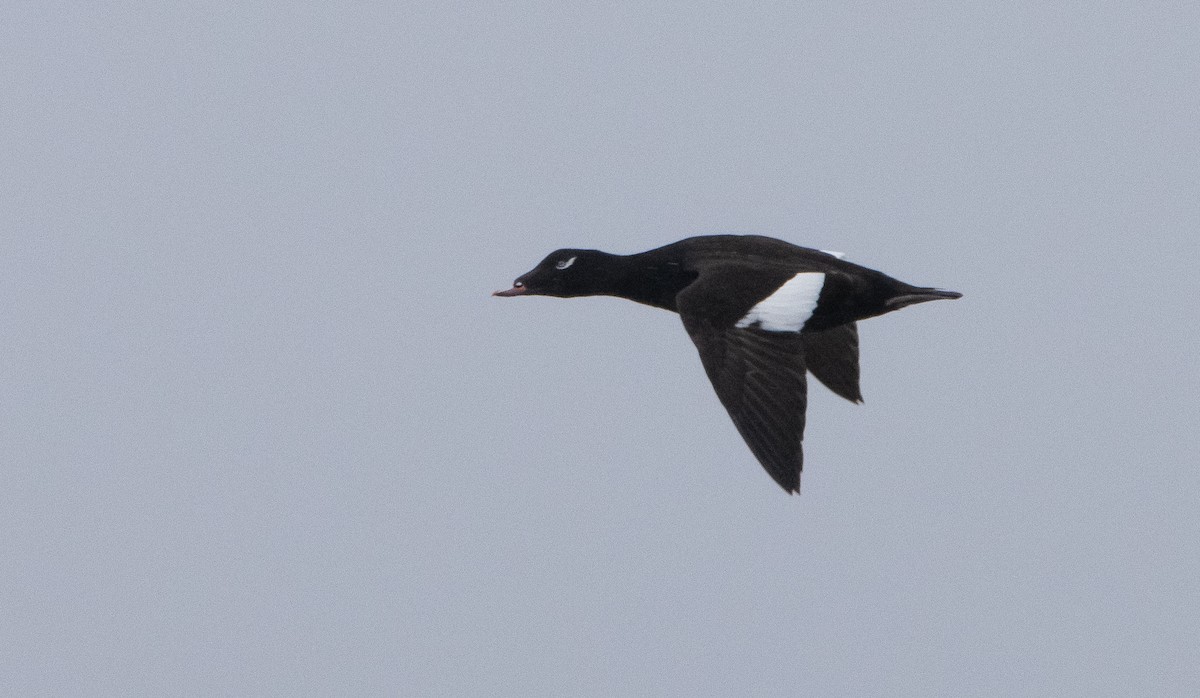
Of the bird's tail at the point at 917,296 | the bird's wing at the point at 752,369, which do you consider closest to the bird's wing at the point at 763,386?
the bird's wing at the point at 752,369

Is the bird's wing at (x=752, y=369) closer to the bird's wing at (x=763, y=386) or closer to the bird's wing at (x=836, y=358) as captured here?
the bird's wing at (x=763, y=386)

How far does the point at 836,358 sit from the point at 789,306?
1.20 meters

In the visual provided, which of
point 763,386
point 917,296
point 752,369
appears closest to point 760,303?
point 752,369

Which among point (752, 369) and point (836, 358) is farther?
point (836, 358)

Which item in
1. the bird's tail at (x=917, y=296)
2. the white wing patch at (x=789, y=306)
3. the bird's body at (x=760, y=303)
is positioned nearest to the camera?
the bird's body at (x=760, y=303)

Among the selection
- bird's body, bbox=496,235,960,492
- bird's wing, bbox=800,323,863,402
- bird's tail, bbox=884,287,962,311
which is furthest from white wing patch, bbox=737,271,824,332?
bird's wing, bbox=800,323,863,402

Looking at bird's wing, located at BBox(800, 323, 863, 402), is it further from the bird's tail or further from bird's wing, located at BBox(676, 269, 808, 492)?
bird's wing, located at BBox(676, 269, 808, 492)

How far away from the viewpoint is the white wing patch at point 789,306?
8.49 m

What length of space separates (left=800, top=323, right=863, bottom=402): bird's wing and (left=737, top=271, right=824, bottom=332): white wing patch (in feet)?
2.83

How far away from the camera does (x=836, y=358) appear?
9.76 m

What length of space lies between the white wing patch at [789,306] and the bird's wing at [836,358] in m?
0.86

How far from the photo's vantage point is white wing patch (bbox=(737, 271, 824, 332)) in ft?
27.9

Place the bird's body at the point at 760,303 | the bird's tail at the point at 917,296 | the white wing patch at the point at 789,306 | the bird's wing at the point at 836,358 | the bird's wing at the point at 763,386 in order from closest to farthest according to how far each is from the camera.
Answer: the bird's wing at the point at 763,386, the bird's body at the point at 760,303, the white wing patch at the point at 789,306, the bird's tail at the point at 917,296, the bird's wing at the point at 836,358

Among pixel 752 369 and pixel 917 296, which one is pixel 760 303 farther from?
pixel 917 296
